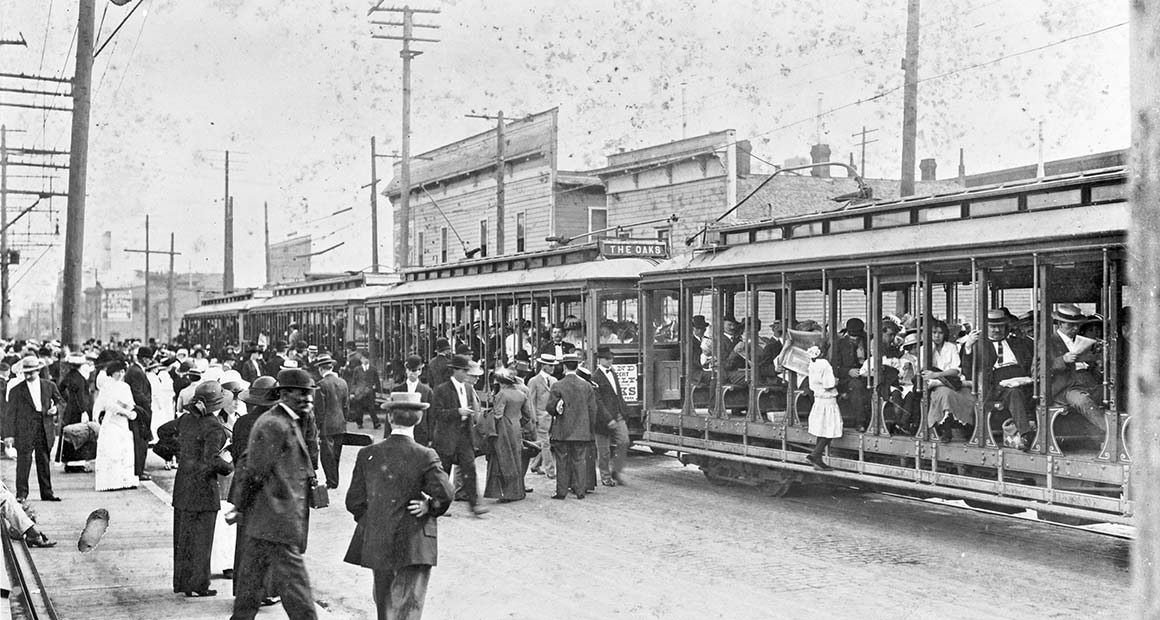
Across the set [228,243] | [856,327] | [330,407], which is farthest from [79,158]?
[228,243]

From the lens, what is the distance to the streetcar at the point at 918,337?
348 inches

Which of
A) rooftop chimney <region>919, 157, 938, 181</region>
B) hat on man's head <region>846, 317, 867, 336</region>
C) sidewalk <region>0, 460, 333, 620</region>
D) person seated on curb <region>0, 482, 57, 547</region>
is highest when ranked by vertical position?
rooftop chimney <region>919, 157, 938, 181</region>

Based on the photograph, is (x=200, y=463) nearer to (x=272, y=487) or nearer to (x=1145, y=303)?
(x=272, y=487)

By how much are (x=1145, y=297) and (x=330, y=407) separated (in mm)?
12333

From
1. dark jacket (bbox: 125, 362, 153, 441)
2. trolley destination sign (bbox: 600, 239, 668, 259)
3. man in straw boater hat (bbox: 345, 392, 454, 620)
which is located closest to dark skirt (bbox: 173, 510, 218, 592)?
man in straw boater hat (bbox: 345, 392, 454, 620)

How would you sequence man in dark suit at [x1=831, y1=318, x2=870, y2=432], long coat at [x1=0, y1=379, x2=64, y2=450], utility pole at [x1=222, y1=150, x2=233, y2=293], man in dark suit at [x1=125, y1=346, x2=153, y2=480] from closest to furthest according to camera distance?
man in dark suit at [x1=831, y1=318, x2=870, y2=432], long coat at [x1=0, y1=379, x2=64, y2=450], man in dark suit at [x1=125, y1=346, x2=153, y2=480], utility pole at [x1=222, y1=150, x2=233, y2=293]

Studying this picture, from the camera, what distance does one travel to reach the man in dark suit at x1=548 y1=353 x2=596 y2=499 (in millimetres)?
12789

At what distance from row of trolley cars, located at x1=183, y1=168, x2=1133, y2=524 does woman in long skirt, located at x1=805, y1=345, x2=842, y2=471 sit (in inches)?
7.0

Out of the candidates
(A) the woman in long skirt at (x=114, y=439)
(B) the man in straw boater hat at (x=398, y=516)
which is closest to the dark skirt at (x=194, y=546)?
(B) the man in straw boater hat at (x=398, y=516)

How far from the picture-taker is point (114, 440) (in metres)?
13.5

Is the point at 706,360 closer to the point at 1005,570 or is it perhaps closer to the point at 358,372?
the point at 1005,570

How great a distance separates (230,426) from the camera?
9031 millimetres

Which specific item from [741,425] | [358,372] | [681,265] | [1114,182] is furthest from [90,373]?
[1114,182]

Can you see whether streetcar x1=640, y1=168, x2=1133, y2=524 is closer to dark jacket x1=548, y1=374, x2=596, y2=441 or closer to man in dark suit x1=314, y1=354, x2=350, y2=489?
dark jacket x1=548, y1=374, x2=596, y2=441
